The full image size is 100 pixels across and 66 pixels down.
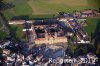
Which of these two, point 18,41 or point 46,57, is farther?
point 18,41

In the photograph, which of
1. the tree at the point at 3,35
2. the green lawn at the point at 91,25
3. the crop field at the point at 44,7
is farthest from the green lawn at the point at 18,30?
the green lawn at the point at 91,25

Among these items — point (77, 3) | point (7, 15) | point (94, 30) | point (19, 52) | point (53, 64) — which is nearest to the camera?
point (53, 64)

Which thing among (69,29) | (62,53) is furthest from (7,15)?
(62,53)

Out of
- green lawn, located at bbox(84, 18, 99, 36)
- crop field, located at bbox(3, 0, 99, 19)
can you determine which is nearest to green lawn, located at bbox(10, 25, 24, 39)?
crop field, located at bbox(3, 0, 99, 19)

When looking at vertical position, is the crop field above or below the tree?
above

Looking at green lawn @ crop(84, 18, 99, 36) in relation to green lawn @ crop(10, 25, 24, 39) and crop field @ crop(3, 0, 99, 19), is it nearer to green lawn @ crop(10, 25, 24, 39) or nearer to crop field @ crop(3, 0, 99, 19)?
crop field @ crop(3, 0, 99, 19)

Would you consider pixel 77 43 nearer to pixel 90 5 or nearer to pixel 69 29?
pixel 69 29

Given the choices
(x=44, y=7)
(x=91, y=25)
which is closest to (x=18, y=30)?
(x=44, y=7)

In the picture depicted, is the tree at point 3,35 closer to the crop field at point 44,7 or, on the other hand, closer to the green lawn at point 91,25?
the crop field at point 44,7

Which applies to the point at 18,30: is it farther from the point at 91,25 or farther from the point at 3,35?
the point at 91,25
